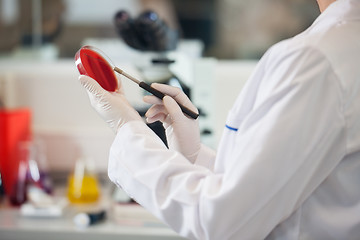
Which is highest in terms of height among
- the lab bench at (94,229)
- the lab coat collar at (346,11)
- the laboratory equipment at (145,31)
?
the lab coat collar at (346,11)

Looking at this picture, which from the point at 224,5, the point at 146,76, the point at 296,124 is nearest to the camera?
the point at 296,124

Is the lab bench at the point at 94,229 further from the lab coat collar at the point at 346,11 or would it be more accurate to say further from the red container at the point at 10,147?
the lab coat collar at the point at 346,11

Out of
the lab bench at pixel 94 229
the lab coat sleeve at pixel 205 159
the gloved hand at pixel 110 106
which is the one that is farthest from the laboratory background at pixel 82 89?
the lab coat sleeve at pixel 205 159

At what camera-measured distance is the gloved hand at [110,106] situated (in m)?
1.28

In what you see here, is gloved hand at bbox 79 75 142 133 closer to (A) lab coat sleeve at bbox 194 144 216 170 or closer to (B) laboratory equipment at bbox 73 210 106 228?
(A) lab coat sleeve at bbox 194 144 216 170

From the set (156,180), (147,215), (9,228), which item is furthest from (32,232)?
(156,180)

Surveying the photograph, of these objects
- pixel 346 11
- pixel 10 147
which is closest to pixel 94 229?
pixel 10 147

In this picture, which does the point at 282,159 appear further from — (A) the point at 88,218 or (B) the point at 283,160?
(A) the point at 88,218

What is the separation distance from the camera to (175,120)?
52.6 inches

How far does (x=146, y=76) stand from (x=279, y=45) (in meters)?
1.11

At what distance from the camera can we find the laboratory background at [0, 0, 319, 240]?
200 cm

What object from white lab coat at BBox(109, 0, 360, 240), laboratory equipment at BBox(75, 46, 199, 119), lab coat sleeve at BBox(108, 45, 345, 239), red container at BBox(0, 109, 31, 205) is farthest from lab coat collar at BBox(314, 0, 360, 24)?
red container at BBox(0, 109, 31, 205)

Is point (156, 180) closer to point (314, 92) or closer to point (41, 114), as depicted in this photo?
point (314, 92)

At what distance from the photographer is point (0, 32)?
287 cm
